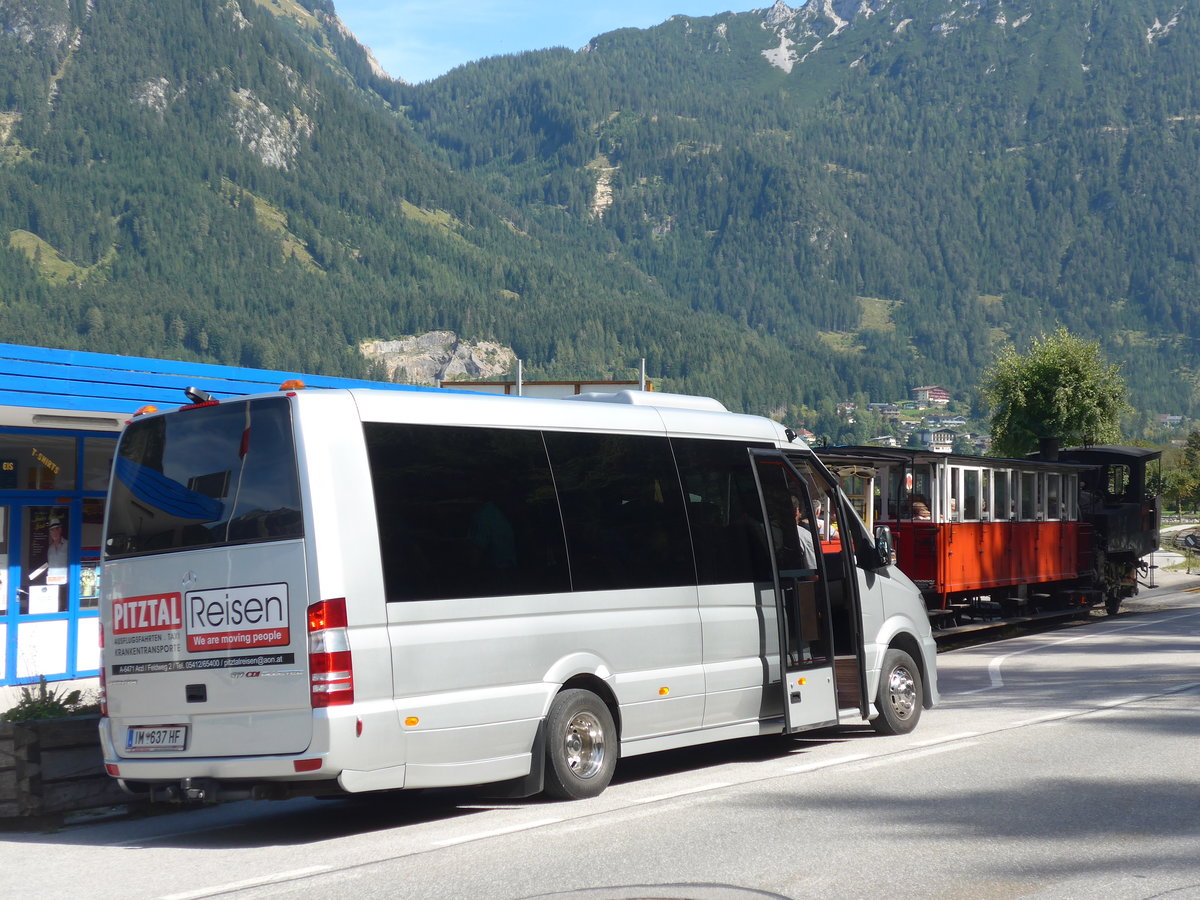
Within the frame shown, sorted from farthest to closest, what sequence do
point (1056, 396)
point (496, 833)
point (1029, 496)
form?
point (1056, 396) < point (1029, 496) < point (496, 833)

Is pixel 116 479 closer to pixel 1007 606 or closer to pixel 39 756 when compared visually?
pixel 39 756

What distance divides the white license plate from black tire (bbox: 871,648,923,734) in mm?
5685

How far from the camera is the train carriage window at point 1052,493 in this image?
81.4ft

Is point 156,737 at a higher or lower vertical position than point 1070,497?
lower

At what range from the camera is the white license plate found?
7758 millimetres

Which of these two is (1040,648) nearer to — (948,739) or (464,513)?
(948,739)

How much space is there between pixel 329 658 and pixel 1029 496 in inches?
740

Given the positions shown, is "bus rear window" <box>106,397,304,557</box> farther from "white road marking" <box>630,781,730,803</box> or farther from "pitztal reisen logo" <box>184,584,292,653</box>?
"white road marking" <box>630,781,730,803</box>

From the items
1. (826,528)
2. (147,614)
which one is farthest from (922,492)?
(147,614)

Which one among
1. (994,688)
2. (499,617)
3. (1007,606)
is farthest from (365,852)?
(1007,606)

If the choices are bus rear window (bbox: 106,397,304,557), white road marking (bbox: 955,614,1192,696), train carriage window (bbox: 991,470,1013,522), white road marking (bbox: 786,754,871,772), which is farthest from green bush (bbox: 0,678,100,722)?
train carriage window (bbox: 991,470,1013,522)

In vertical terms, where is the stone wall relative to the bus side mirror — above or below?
below

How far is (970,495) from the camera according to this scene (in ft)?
70.7

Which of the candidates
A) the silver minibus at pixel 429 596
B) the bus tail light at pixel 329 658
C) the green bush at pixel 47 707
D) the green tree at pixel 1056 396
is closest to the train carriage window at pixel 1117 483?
the silver minibus at pixel 429 596
